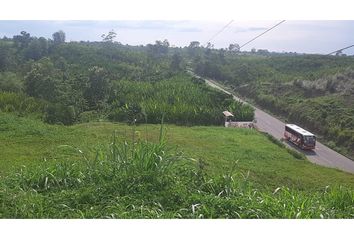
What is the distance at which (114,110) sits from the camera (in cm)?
1125

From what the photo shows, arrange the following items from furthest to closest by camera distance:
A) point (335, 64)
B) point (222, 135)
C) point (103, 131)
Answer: point (335, 64) → point (222, 135) → point (103, 131)

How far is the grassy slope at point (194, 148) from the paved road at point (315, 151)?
6.23 ft

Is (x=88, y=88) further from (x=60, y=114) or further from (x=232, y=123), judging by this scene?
(x=232, y=123)

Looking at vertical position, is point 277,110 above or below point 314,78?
below

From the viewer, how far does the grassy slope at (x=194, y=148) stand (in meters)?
7.33

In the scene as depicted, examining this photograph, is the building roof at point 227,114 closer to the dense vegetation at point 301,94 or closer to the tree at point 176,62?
the dense vegetation at point 301,94

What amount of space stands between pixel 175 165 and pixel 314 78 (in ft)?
63.4

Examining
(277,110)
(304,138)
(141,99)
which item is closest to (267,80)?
(277,110)

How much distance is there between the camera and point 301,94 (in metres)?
19.3

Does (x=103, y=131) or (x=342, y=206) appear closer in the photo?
(x=342, y=206)

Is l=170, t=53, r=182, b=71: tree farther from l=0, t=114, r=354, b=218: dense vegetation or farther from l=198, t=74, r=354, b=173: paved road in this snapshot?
l=0, t=114, r=354, b=218: dense vegetation

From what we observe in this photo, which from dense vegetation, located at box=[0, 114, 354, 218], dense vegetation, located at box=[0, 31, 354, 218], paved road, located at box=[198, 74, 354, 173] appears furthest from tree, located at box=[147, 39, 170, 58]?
dense vegetation, located at box=[0, 114, 354, 218]

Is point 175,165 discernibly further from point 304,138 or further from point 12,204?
point 304,138

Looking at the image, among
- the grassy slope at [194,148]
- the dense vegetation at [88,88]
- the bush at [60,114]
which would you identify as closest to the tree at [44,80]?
the dense vegetation at [88,88]
